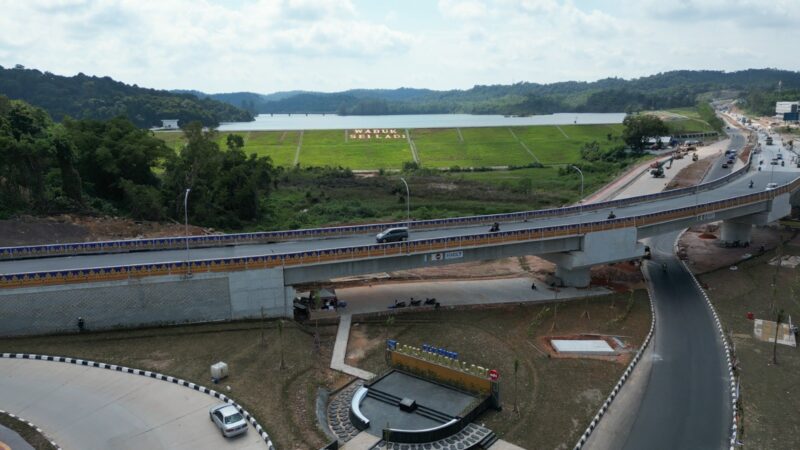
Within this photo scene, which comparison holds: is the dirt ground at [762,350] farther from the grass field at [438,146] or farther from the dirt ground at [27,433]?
the grass field at [438,146]

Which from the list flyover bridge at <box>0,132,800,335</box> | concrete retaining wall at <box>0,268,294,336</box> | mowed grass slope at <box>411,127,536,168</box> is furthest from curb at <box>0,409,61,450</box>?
mowed grass slope at <box>411,127,536,168</box>

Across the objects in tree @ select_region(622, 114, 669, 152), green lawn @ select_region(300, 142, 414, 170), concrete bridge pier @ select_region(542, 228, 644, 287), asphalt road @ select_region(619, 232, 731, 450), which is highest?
tree @ select_region(622, 114, 669, 152)

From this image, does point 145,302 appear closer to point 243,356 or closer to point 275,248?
point 243,356

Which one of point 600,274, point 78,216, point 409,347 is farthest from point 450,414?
point 78,216

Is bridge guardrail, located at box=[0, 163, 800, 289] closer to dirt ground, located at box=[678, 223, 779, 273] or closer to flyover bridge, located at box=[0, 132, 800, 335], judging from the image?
flyover bridge, located at box=[0, 132, 800, 335]

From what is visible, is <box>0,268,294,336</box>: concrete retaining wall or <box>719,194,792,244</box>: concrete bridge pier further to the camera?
<box>719,194,792,244</box>: concrete bridge pier

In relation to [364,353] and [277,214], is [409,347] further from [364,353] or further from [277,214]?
[277,214]

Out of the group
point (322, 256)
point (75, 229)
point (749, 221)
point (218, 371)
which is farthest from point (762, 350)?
point (75, 229)
